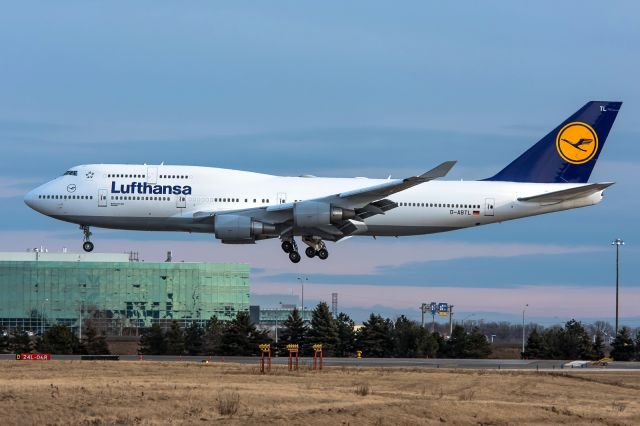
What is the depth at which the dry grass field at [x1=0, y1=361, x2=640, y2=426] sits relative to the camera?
46.0 meters

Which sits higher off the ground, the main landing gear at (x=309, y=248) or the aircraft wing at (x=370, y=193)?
the aircraft wing at (x=370, y=193)

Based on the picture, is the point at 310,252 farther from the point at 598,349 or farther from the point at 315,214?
the point at 598,349

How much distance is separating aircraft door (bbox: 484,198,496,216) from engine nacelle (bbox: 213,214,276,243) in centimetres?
1487

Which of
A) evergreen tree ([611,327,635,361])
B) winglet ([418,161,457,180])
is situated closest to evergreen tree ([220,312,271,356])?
evergreen tree ([611,327,635,361])

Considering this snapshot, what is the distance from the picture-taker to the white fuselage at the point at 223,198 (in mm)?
76250

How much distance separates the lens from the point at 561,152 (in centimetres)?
8425

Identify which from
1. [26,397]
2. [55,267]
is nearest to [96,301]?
[55,267]

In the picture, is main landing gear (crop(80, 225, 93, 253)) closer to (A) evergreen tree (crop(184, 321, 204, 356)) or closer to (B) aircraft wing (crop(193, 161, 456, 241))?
(B) aircraft wing (crop(193, 161, 456, 241))

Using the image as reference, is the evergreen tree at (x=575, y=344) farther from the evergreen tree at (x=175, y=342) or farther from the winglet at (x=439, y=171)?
the winglet at (x=439, y=171)

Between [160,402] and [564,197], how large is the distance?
3825 cm

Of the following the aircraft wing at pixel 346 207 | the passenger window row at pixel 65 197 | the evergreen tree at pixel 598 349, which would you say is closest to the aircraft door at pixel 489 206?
the aircraft wing at pixel 346 207

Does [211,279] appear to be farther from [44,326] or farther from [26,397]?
[26,397]

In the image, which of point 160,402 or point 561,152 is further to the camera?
point 561,152

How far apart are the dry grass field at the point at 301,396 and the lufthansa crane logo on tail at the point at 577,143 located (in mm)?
19957
